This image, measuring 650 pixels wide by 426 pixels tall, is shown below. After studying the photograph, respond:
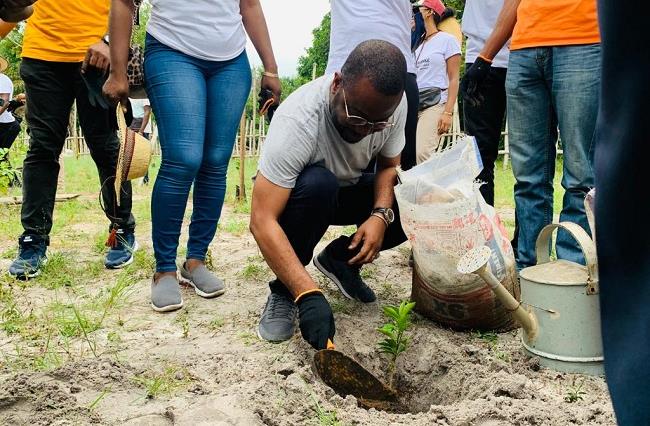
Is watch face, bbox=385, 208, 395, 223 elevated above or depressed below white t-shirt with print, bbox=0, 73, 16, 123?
above

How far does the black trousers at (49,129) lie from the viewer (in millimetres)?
3057

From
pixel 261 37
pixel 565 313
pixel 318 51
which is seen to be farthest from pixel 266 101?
pixel 318 51

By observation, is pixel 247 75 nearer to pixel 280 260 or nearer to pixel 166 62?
pixel 166 62

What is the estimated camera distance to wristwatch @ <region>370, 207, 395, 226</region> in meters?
2.44

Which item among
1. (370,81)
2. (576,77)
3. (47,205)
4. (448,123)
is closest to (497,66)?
(576,77)

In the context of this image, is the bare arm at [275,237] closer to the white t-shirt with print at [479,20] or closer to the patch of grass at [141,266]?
the patch of grass at [141,266]

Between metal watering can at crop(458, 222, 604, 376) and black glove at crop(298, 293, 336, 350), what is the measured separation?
523 millimetres

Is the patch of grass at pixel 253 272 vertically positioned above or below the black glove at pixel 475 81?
below

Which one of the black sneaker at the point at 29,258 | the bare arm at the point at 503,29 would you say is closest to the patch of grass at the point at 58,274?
the black sneaker at the point at 29,258

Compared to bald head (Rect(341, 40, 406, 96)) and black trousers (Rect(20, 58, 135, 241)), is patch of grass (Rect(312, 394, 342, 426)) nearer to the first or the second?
bald head (Rect(341, 40, 406, 96))

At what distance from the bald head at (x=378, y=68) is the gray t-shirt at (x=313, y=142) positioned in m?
0.22

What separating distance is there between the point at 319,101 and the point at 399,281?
1.17 metres

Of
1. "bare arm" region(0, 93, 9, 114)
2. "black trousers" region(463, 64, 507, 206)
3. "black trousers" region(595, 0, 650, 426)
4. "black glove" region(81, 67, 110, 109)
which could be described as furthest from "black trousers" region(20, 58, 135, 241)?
"bare arm" region(0, 93, 9, 114)

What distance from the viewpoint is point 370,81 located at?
6.71 ft
